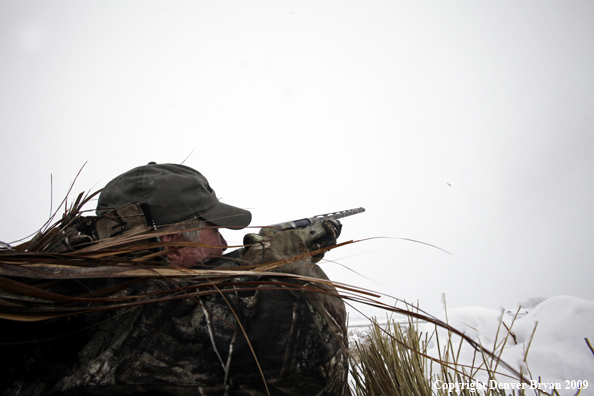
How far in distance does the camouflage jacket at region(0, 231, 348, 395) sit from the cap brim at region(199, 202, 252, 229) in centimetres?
64

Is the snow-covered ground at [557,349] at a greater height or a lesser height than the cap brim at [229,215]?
lesser

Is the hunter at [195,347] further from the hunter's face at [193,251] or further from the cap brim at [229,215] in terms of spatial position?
the cap brim at [229,215]

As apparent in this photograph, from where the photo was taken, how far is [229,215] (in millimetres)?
1383

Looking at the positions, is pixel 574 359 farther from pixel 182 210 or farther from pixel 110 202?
pixel 110 202

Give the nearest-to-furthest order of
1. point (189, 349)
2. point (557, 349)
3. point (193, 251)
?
1. point (189, 349)
2. point (193, 251)
3. point (557, 349)

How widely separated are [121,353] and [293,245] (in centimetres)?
53

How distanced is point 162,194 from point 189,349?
29.2 inches

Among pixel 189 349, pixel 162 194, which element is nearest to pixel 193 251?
pixel 162 194

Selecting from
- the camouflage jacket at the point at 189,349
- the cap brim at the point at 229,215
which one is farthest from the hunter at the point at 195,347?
the cap brim at the point at 229,215

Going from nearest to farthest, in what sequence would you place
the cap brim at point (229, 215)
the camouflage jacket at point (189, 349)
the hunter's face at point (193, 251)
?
the camouflage jacket at point (189, 349) → the hunter's face at point (193, 251) → the cap brim at point (229, 215)

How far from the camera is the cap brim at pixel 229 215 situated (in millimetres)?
1262

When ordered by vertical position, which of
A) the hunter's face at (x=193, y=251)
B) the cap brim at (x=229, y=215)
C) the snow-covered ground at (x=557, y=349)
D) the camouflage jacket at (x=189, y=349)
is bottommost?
the snow-covered ground at (x=557, y=349)

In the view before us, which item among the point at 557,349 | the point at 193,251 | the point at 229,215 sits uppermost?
the point at 229,215

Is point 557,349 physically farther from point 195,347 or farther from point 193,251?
point 193,251
